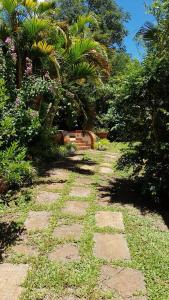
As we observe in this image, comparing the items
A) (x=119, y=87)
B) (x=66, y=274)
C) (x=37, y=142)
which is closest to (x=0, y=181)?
(x=66, y=274)

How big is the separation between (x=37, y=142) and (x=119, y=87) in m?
2.75

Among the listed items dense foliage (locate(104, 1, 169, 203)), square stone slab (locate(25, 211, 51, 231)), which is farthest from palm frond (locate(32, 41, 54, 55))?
square stone slab (locate(25, 211, 51, 231))

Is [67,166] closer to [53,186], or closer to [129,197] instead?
[53,186]

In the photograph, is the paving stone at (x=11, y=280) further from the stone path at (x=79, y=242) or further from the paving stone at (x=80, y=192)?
the paving stone at (x=80, y=192)

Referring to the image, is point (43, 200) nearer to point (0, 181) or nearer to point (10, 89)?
point (0, 181)

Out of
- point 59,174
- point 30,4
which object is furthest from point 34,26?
point 59,174

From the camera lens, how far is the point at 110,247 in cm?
478

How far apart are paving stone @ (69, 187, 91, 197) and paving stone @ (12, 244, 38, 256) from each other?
2444mm

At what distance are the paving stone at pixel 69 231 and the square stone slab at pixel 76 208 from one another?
527mm

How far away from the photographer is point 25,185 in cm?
760

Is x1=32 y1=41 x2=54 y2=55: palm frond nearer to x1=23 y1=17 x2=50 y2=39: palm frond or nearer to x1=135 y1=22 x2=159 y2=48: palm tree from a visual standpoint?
x1=23 y1=17 x2=50 y2=39: palm frond

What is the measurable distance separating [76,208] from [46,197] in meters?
0.77

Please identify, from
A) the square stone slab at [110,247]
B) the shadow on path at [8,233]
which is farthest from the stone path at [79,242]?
the shadow on path at [8,233]

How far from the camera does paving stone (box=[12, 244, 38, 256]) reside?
4500 mm
